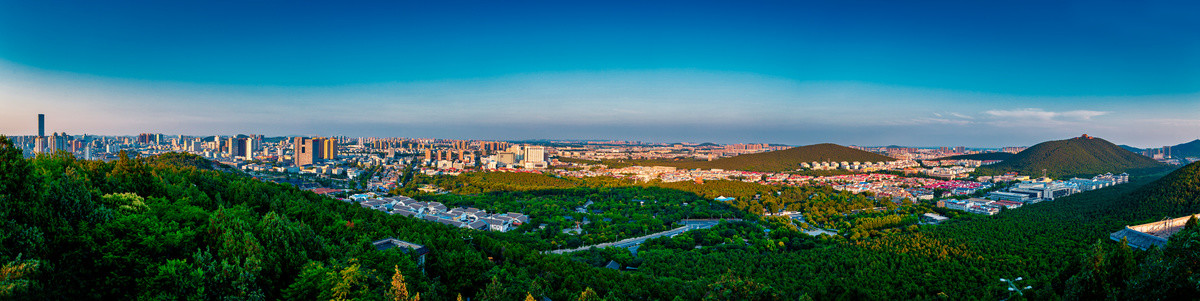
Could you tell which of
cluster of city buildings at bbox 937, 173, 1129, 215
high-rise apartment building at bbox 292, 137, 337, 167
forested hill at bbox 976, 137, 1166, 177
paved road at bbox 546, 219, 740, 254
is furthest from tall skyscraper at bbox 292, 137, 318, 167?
forested hill at bbox 976, 137, 1166, 177

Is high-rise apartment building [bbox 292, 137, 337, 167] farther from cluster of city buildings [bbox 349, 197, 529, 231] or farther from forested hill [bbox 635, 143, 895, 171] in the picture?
forested hill [bbox 635, 143, 895, 171]

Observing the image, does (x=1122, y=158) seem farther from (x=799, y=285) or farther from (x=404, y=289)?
(x=404, y=289)

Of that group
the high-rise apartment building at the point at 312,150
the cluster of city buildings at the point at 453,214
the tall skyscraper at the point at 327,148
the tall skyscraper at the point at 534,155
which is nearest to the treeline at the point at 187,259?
the cluster of city buildings at the point at 453,214

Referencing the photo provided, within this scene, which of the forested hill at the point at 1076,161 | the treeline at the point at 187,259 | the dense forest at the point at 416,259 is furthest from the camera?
the forested hill at the point at 1076,161

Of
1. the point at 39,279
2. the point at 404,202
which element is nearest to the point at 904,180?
the point at 404,202

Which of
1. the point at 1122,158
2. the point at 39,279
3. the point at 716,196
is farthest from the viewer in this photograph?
the point at 1122,158

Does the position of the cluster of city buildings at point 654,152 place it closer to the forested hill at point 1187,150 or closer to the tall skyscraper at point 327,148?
the tall skyscraper at point 327,148
